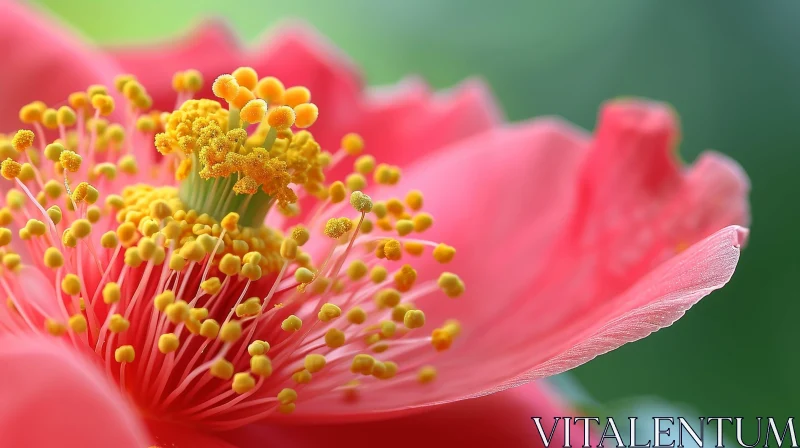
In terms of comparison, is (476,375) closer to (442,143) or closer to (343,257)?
(343,257)

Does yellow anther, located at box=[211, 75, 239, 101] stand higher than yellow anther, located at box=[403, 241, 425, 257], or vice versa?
yellow anther, located at box=[211, 75, 239, 101]

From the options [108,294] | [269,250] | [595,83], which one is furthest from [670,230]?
[595,83]

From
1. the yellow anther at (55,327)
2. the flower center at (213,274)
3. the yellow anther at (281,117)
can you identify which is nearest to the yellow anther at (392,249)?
the flower center at (213,274)

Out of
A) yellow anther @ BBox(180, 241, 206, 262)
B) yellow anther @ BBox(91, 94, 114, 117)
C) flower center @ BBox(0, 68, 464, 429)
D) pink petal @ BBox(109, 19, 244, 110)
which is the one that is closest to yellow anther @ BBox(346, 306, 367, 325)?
flower center @ BBox(0, 68, 464, 429)

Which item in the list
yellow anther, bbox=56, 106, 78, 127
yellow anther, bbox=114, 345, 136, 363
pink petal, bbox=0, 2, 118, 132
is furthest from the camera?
pink petal, bbox=0, 2, 118, 132

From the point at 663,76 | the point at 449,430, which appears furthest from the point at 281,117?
the point at 663,76

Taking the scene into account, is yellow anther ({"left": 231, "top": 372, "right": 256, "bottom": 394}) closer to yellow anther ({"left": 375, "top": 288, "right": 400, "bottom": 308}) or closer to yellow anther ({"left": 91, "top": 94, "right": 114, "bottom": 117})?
yellow anther ({"left": 375, "top": 288, "right": 400, "bottom": 308})

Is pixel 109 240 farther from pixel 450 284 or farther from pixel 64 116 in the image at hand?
pixel 450 284

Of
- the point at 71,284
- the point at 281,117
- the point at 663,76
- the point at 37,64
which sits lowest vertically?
the point at 71,284
